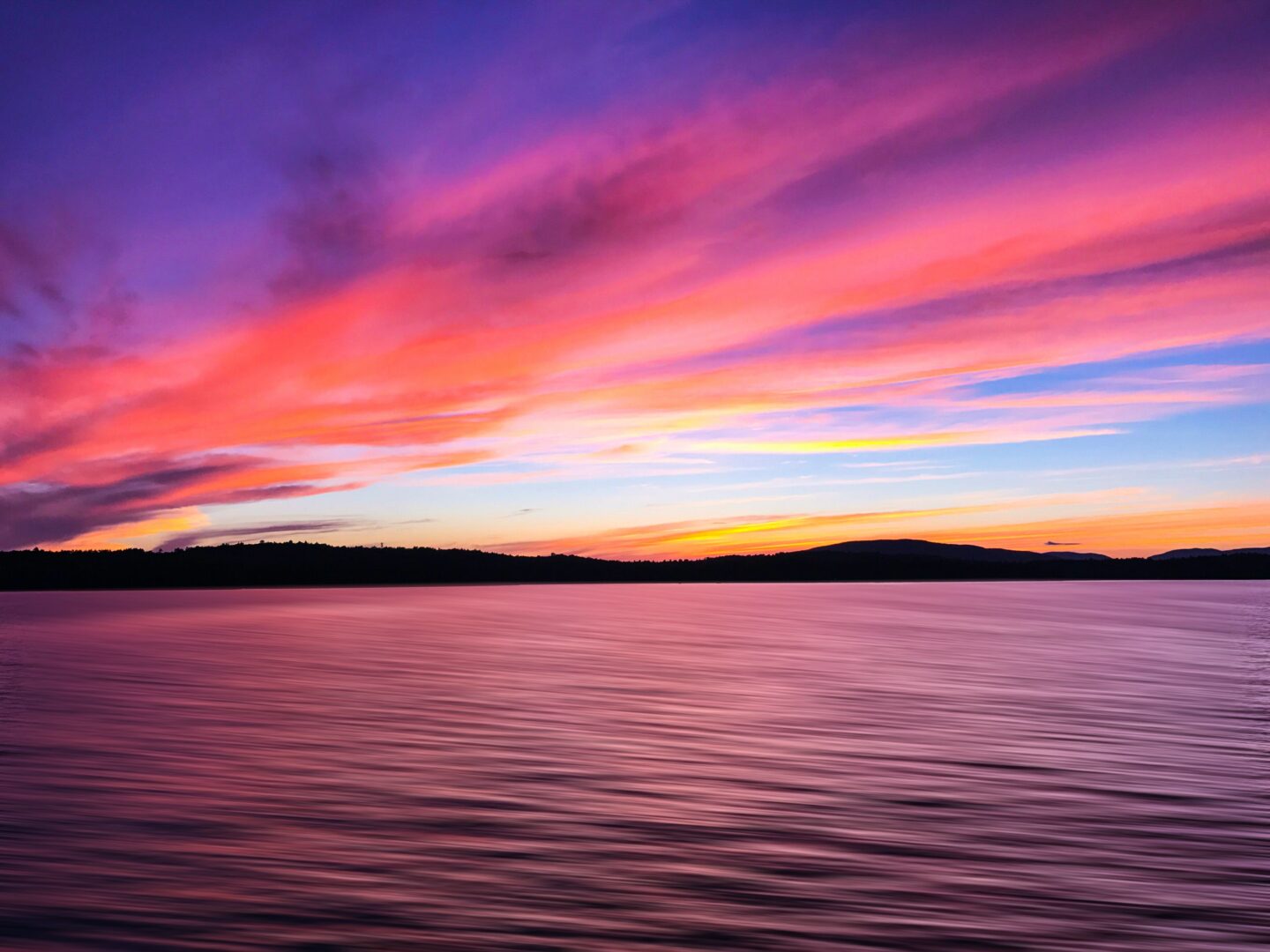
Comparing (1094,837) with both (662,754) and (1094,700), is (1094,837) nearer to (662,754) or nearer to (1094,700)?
(662,754)

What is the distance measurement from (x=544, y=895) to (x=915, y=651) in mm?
37605

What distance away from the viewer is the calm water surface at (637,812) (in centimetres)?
970

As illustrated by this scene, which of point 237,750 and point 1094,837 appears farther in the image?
point 237,750

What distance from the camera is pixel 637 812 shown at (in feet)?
46.4

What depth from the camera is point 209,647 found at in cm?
4969

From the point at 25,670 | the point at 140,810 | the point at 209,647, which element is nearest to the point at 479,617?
the point at 209,647

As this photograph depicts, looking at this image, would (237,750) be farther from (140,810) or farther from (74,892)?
(74,892)

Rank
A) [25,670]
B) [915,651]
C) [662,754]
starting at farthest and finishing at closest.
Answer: [915,651] → [25,670] → [662,754]

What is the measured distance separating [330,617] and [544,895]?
3184 inches

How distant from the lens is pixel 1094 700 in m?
26.8

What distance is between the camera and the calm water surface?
9.70m

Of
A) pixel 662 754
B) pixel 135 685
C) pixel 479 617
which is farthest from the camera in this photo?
pixel 479 617

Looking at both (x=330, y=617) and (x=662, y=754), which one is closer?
(x=662, y=754)

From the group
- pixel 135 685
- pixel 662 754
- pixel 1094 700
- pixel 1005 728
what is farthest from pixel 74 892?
pixel 1094 700
